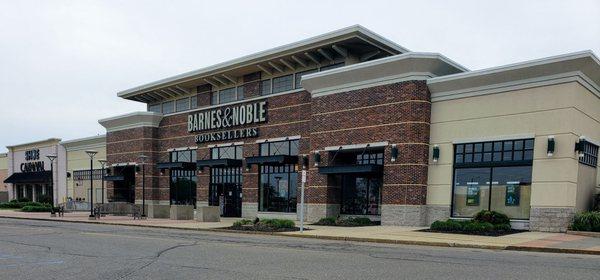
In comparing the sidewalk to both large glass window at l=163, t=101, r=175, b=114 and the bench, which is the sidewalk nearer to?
the bench

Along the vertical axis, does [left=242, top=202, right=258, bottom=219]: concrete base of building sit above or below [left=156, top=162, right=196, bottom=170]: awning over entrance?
below

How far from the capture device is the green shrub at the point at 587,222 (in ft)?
52.2

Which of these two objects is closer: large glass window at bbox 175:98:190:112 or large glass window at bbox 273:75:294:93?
large glass window at bbox 273:75:294:93

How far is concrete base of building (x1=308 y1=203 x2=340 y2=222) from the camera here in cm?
2348

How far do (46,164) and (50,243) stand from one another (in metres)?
41.0

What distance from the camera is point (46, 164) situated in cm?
5069

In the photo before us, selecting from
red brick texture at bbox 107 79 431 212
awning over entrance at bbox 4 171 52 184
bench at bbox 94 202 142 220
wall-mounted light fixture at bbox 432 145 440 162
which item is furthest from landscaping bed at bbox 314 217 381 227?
awning over entrance at bbox 4 171 52 184

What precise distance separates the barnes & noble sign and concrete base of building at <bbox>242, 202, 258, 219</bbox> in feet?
13.9

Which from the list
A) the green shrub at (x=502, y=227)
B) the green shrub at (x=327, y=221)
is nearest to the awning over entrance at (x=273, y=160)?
the green shrub at (x=327, y=221)

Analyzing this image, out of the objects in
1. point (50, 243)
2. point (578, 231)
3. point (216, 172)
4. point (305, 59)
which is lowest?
point (50, 243)

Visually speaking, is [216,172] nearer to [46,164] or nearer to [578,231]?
[578,231]

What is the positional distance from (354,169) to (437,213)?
13.6 feet

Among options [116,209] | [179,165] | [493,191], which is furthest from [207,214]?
[493,191]

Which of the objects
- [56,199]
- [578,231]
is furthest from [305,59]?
[56,199]
